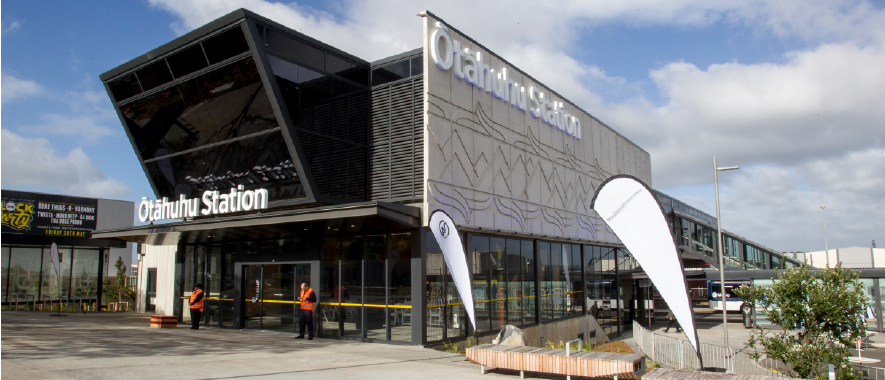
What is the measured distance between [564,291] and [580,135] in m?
7.26

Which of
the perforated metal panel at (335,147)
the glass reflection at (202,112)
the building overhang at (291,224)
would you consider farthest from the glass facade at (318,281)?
the glass reflection at (202,112)

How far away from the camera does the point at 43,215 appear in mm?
32375

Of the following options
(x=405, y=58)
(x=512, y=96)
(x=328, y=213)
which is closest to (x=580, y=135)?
(x=512, y=96)

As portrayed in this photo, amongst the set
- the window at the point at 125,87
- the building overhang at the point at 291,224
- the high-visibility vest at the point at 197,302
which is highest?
the window at the point at 125,87

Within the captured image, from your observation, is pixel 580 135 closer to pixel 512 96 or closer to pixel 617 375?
pixel 512 96

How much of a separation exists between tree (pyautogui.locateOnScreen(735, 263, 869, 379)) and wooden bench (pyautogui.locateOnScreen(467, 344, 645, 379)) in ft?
10.3

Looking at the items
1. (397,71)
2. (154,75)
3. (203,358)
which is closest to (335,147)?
(397,71)

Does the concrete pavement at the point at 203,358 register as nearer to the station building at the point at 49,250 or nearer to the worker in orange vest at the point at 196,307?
the worker in orange vest at the point at 196,307

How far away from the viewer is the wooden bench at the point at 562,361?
980cm

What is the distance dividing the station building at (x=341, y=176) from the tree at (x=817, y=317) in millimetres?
7070

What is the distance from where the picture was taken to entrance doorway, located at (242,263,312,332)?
60.4 ft

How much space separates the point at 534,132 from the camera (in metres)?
22.7

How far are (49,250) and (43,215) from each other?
2030 mm

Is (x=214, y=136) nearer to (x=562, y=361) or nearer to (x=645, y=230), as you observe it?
(x=562, y=361)
